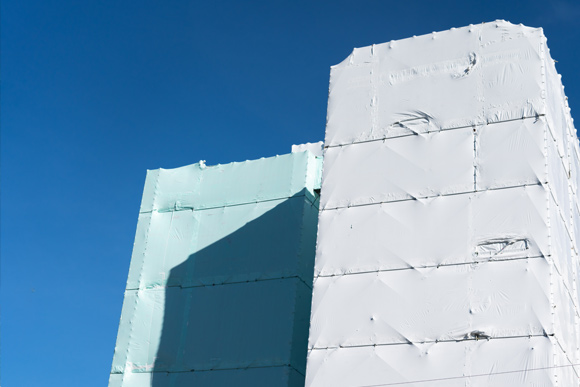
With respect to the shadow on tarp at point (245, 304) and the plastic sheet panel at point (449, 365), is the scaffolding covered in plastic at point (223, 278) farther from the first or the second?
the plastic sheet panel at point (449, 365)

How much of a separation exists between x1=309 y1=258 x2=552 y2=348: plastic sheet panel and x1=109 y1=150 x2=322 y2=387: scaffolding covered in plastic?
16.3 ft

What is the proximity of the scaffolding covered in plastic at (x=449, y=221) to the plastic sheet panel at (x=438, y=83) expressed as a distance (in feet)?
0.15

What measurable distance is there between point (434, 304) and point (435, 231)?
2346 millimetres

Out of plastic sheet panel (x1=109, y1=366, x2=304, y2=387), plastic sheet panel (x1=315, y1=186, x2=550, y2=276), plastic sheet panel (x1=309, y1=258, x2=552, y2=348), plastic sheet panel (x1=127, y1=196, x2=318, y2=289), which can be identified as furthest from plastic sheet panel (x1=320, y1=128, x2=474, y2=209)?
plastic sheet panel (x1=109, y1=366, x2=304, y2=387)

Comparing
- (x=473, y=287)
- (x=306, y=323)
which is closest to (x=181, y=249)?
(x=306, y=323)

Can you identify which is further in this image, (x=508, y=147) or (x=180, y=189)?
(x=180, y=189)

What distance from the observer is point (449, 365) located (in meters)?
23.6

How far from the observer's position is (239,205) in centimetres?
3391

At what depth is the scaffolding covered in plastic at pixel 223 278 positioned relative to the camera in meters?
30.9

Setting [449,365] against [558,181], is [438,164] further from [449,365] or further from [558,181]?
[449,365]

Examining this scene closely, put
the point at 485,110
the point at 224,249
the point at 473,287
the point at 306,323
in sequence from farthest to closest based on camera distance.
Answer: the point at 224,249, the point at 306,323, the point at 485,110, the point at 473,287

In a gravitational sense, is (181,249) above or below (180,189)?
below

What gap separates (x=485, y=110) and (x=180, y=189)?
1403cm

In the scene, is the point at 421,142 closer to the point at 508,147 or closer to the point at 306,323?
the point at 508,147
